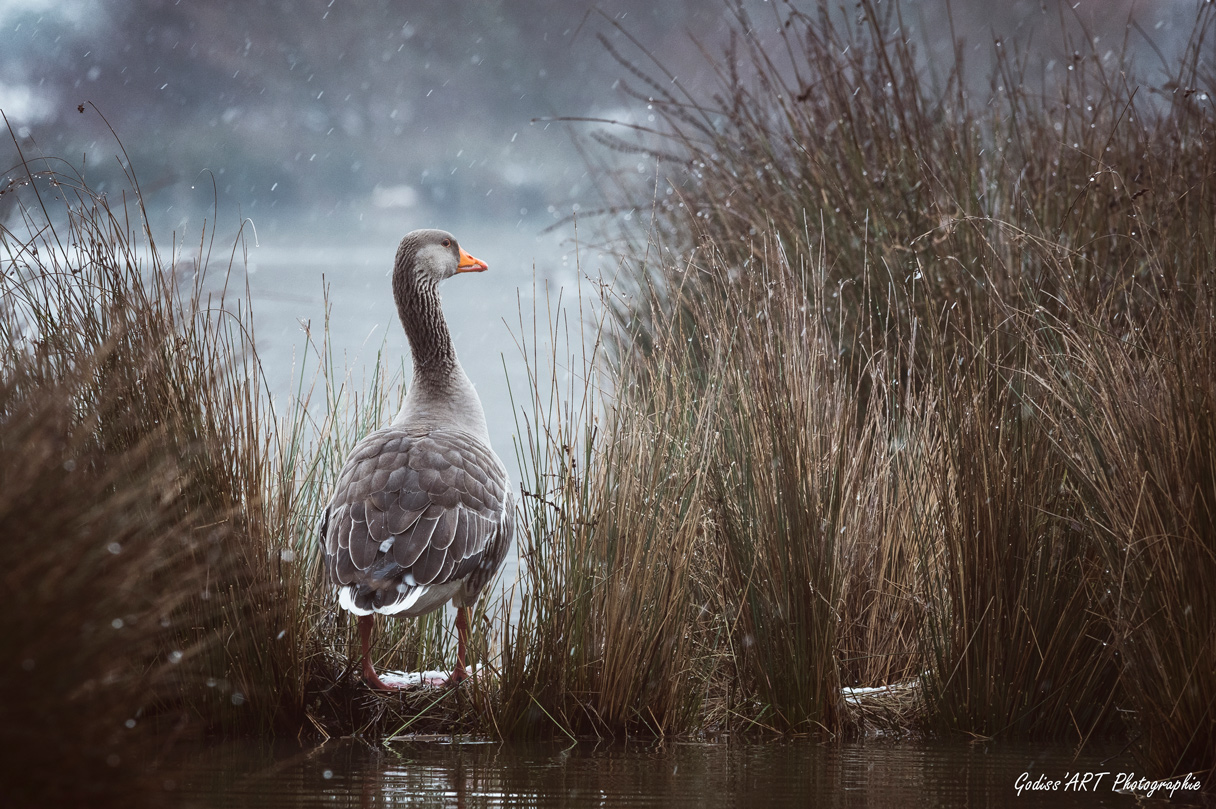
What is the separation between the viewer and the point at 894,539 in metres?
3.71

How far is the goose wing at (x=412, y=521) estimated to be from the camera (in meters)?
3.10

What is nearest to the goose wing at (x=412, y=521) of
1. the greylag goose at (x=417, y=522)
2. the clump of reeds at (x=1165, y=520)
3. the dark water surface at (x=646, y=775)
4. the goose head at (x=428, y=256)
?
the greylag goose at (x=417, y=522)

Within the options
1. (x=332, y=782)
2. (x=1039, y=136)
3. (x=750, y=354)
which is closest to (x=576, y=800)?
(x=332, y=782)

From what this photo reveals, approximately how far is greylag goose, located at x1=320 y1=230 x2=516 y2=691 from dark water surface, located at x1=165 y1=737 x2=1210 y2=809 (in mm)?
430

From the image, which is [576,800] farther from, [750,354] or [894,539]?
[894,539]

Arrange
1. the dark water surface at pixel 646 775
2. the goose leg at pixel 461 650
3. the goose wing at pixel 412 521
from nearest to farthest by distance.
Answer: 1. the dark water surface at pixel 646 775
2. the goose wing at pixel 412 521
3. the goose leg at pixel 461 650

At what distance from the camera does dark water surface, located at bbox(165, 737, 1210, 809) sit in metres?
2.29

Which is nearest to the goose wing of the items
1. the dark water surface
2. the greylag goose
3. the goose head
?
the greylag goose

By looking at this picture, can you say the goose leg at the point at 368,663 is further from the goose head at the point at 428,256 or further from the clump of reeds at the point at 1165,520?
the clump of reeds at the point at 1165,520

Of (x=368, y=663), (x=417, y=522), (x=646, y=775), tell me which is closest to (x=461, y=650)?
(x=368, y=663)

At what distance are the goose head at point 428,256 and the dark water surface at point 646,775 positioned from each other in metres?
2.24

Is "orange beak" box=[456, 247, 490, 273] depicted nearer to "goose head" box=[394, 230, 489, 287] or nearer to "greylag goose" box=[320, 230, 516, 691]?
"goose head" box=[394, 230, 489, 287]

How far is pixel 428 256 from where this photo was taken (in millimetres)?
4668

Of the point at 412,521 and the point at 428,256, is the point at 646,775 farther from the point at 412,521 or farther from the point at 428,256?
the point at 428,256
